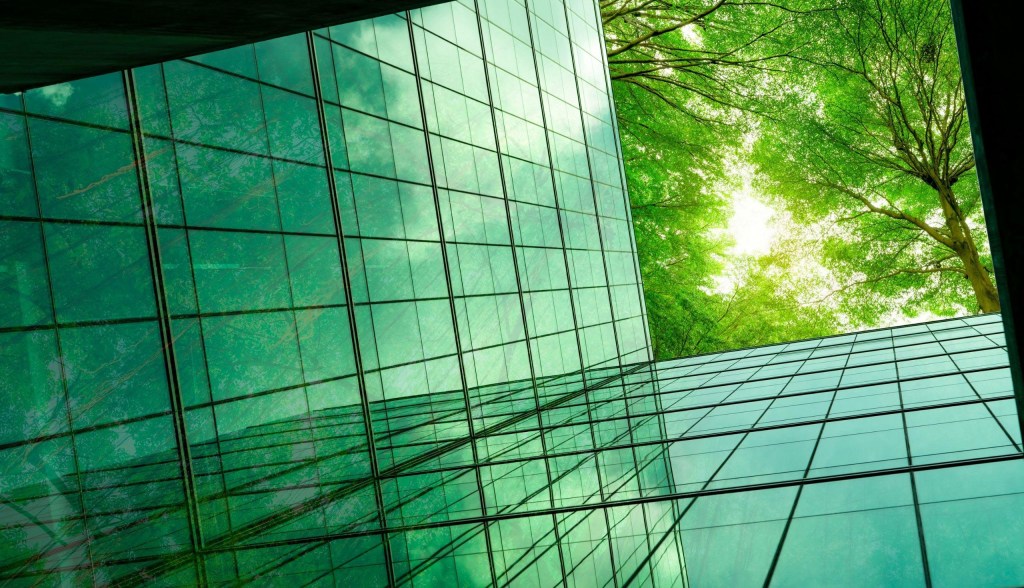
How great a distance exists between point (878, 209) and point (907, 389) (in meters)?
24.3

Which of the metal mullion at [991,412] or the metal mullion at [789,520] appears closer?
the metal mullion at [789,520]

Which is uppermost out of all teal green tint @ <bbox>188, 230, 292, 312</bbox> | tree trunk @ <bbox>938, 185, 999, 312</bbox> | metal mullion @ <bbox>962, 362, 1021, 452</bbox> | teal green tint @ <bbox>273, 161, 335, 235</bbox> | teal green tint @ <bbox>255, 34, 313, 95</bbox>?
teal green tint @ <bbox>255, 34, 313, 95</bbox>

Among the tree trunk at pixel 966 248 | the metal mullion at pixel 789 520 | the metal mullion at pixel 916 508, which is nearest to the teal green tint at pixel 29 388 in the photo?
the metal mullion at pixel 789 520

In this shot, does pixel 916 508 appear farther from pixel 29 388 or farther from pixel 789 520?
pixel 29 388

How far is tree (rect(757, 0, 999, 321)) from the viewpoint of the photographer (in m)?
31.8

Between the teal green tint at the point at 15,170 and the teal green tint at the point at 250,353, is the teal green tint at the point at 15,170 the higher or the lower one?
the higher one

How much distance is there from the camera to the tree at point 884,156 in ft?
104

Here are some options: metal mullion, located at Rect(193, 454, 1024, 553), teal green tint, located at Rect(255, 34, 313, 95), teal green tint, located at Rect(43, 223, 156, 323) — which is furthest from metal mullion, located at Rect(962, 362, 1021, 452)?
teal green tint, located at Rect(255, 34, 313, 95)

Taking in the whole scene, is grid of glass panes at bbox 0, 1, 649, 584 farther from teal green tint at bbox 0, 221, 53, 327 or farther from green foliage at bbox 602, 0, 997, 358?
green foliage at bbox 602, 0, 997, 358

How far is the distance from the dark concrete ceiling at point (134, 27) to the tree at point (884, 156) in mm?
29457

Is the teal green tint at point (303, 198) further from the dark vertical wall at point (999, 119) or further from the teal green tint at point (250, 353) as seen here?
the dark vertical wall at point (999, 119)

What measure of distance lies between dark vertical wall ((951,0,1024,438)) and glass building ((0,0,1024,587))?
73.3 inches

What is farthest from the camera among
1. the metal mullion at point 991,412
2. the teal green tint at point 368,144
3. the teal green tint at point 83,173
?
the teal green tint at point 368,144

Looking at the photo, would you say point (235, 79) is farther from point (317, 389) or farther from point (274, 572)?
point (274, 572)
